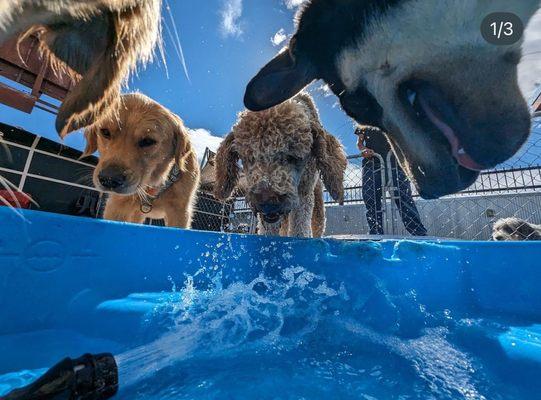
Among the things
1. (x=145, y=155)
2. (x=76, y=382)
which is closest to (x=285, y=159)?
A: (x=145, y=155)

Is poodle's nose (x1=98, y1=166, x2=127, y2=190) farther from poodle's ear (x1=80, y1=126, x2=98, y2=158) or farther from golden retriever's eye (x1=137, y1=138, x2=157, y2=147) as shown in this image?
poodle's ear (x1=80, y1=126, x2=98, y2=158)

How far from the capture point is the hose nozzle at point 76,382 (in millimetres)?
723

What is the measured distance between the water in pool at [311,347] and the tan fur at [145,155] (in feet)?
4.70

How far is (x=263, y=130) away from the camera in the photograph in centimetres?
296

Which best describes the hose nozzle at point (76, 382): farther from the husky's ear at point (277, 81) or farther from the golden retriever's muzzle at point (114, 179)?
the golden retriever's muzzle at point (114, 179)

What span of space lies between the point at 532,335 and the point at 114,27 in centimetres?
225

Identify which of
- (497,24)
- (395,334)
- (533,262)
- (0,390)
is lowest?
(0,390)

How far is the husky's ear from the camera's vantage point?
2.12 metres

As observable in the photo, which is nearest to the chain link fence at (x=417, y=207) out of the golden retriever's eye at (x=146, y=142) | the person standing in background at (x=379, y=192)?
the person standing in background at (x=379, y=192)

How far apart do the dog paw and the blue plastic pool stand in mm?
3267

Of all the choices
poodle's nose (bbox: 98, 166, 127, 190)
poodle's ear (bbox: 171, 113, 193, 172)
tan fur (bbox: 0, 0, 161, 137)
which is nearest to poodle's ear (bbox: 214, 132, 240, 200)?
poodle's ear (bbox: 171, 113, 193, 172)

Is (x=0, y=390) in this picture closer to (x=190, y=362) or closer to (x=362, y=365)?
(x=190, y=362)

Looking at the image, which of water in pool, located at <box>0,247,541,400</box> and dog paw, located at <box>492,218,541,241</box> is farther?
dog paw, located at <box>492,218,541,241</box>

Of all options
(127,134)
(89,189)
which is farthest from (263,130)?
(89,189)
